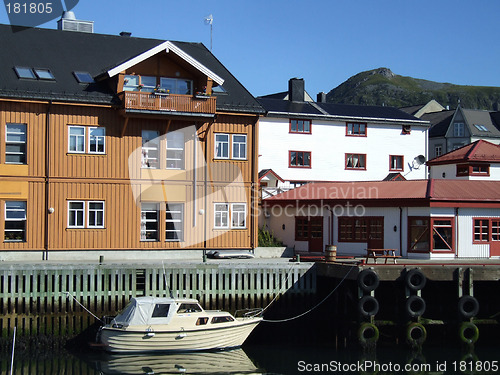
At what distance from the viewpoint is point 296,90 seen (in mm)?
59188

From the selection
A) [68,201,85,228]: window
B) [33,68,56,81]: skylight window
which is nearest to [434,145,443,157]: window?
[68,201,85,228]: window

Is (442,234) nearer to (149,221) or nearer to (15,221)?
(149,221)

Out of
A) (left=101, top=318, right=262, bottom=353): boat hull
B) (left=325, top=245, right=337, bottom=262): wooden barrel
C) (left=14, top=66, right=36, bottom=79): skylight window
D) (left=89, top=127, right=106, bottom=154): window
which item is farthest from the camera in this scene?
(left=89, top=127, right=106, bottom=154): window

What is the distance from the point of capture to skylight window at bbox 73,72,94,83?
33.9 meters

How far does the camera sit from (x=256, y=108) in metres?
36.0

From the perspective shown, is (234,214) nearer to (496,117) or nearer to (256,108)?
(256,108)

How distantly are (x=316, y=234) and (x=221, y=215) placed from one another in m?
6.16

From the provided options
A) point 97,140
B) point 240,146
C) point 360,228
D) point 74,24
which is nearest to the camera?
point 97,140

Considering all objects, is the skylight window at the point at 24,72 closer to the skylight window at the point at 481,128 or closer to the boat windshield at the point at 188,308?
the boat windshield at the point at 188,308

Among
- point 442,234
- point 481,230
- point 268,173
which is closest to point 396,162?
point 268,173

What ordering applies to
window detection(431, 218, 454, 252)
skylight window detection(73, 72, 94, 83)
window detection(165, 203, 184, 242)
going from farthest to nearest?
window detection(165, 203, 184, 242) → window detection(431, 218, 454, 252) → skylight window detection(73, 72, 94, 83)

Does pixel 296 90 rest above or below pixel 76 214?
above

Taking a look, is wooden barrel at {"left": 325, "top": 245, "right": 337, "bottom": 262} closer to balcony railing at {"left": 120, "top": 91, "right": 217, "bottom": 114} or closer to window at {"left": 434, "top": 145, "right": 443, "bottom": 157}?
balcony railing at {"left": 120, "top": 91, "right": 217, "bottom": 114}

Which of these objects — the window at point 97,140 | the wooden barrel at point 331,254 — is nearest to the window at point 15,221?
the window at point 97,140
